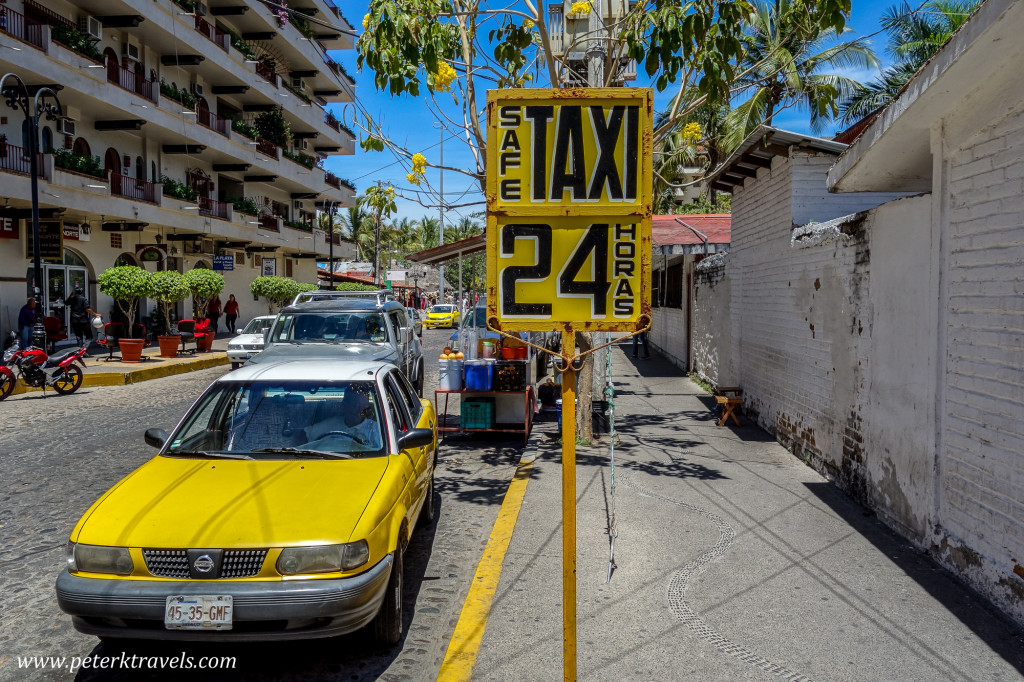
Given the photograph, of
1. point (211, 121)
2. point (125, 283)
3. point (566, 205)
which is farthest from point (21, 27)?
point (566, 205)

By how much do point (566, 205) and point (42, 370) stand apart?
14.6 metres

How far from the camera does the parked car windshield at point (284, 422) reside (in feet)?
16.0

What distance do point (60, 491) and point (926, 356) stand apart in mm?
7910

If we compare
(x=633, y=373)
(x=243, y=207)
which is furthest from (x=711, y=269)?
(x=243, y=207)

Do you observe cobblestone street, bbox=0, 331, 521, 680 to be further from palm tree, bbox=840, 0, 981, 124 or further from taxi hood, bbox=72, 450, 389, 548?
palm tree, bbox=840, 0, 981, 124

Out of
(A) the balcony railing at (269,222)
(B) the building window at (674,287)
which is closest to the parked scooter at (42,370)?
(B) the building window at (674,287)

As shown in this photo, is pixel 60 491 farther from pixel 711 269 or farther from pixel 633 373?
pixel 633 373

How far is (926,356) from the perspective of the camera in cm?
565

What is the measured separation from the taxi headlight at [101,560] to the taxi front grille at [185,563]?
104 millimetres

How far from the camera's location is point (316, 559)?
371cm

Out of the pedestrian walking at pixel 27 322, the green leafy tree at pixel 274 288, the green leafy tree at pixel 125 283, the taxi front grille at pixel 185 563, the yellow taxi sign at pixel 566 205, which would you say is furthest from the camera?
the green leafy tree at pixel 274 288

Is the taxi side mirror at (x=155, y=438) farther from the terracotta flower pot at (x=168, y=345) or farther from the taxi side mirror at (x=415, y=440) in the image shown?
the terracotta flower pot at (x=168, y=345)

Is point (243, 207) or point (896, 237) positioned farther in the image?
point (243, 207)

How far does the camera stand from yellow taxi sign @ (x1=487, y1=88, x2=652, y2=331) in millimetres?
3260
